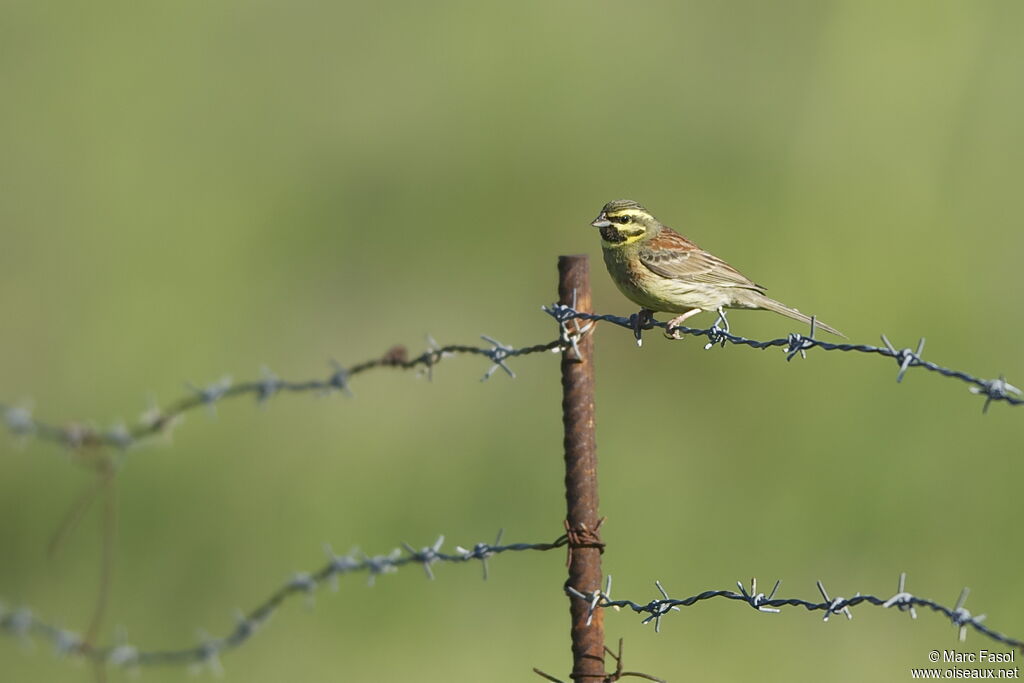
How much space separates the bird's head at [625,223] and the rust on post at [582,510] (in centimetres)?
312

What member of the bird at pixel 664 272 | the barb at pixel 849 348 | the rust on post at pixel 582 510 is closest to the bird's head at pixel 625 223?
the bird at pixel 664 272

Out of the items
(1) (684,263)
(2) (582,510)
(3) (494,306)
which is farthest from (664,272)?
(3) (494,306)

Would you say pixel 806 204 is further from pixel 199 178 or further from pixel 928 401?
pixel 199 178

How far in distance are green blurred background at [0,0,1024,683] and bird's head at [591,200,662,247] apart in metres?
A: 2.26

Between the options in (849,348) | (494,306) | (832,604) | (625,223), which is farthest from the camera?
(494,306)

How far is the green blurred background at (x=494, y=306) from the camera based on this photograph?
344 inches

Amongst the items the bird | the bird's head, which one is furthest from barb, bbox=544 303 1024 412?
the bird's head

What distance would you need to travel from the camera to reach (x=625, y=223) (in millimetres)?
7641

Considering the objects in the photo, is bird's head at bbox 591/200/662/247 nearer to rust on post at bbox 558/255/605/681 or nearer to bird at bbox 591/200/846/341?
bird at bbox 591/200/846/341

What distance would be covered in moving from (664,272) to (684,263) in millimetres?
153

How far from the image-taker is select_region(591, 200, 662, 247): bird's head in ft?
25.0

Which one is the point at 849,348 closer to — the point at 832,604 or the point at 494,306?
the point at 832,604

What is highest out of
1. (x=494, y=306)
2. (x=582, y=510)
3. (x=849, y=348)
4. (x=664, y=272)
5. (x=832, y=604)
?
(x=849, y=348)

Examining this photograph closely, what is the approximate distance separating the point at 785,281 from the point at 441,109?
4405 mm
